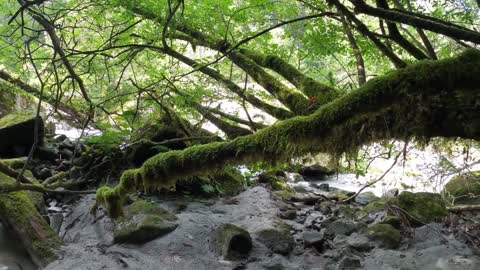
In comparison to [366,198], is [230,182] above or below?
above

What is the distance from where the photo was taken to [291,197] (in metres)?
6.50

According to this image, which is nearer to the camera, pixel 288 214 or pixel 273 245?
pixel 273 245

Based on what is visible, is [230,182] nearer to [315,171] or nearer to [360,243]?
Answer: [360,243]

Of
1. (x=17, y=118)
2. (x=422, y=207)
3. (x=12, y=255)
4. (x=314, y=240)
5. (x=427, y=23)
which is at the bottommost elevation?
(x=12, y=255)

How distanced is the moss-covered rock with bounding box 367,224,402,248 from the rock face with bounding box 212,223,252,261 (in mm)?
1430

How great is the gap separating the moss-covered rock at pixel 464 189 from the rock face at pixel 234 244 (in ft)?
10.3

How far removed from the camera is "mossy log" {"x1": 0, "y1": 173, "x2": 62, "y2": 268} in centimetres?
399

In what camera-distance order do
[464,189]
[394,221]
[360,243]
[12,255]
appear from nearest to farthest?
[12,255]
[360,243]
[394,221]
[464,189]

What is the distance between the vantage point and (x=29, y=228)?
4.15 meters

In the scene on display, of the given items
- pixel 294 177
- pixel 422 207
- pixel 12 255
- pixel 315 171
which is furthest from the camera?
pixel 315 171

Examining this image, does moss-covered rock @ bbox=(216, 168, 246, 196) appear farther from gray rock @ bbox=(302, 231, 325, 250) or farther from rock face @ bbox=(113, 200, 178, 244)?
gray rock @ bbox=(302, 231, 325, 250)

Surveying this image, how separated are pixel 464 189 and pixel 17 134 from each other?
23.5 feet

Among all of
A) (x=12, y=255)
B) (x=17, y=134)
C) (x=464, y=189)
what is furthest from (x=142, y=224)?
(x=464, y=189)

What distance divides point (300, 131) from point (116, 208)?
2.39m
